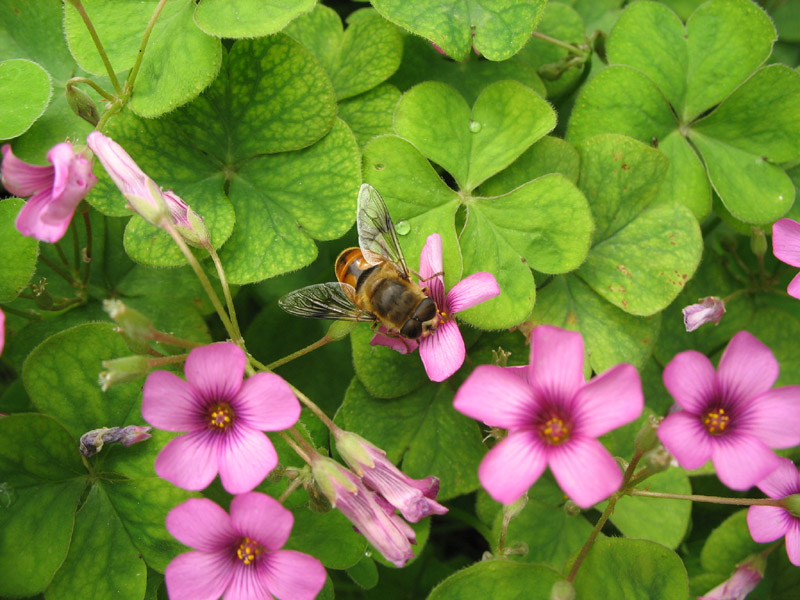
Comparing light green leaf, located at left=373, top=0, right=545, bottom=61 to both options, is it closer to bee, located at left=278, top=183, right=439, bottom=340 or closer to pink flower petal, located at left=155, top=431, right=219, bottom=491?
bee, located at left=278, top=183, right=439, bottom=340

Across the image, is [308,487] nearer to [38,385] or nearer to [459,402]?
[459,402]

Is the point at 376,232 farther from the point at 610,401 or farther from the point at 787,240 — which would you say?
the point at 787,240

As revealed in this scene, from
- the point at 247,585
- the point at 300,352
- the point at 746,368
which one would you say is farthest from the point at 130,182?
the point at 746,368

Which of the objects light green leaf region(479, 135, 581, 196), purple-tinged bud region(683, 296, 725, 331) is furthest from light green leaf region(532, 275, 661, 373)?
light green leaf region(479, 135, 581, 196)

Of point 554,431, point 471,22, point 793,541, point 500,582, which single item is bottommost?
point 500,582

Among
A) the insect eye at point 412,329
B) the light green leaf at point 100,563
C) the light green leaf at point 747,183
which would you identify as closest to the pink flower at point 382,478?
the insect eye at point 412,329

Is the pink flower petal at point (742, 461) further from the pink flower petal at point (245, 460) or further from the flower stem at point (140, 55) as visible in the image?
the flower stem at point (140, 55)
